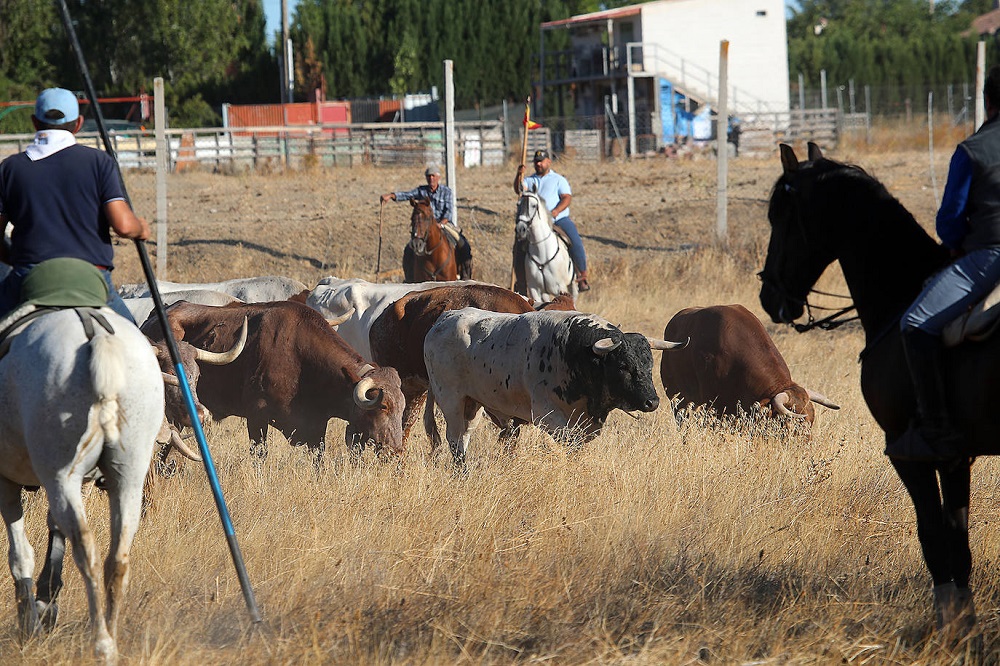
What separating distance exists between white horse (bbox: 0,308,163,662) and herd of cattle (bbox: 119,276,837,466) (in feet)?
9.83

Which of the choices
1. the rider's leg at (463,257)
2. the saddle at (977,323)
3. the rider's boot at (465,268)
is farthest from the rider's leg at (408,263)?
the saddle at (977,323)

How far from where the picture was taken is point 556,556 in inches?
228

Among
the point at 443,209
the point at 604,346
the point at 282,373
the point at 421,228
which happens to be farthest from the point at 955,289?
the point at 443,209

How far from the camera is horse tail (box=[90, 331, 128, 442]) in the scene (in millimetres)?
4402

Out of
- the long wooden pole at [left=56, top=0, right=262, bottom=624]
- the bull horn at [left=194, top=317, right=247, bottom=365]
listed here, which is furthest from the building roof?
the long wooden pole at [left=56, top=0, right=262, bottom=624]

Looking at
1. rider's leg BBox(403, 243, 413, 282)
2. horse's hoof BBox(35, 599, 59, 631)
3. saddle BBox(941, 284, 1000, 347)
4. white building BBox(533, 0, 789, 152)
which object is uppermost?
white building BBox(533, 0, 789, 152)

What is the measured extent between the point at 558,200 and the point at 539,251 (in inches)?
53.1

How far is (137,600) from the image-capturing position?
210 inches

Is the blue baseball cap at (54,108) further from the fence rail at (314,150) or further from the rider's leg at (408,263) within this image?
the fence rail at (314,150)

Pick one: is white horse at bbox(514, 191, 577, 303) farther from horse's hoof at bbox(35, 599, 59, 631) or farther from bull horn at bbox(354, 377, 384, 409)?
horse's hoof at bbox(35, 599, 59, 631)

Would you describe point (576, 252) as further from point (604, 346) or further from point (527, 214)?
point (604, 346)

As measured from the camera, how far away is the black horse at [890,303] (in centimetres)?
473

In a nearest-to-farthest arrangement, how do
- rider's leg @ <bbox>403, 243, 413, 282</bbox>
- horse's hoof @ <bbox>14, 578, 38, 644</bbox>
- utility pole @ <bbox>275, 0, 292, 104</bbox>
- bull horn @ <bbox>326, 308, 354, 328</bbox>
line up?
1. horse's hoof @ <bbox>14, 578, 38, 644</bbox>
2. bull horn @ <bbox>326, 308, 354, 328</bbox>
3. rider's leg @ <bbox>403, 243, 413, 282</bbox>
4. utility pole @ <bbox>275, 0, 292, 104</bbox>

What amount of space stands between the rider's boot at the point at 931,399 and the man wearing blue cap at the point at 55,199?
3278 mm
